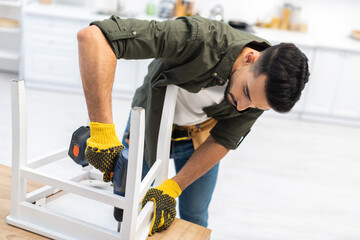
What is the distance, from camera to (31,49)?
4.16 meters

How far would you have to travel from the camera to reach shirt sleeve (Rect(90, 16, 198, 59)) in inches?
46.1

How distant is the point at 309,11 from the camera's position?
4586 millimetres

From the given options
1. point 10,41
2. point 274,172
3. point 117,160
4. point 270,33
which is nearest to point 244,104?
point 117,160

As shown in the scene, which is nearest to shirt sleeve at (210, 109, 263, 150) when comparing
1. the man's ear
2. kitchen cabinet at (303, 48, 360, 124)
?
the man's ear

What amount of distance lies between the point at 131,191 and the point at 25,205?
1.13ft

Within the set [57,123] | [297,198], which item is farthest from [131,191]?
[57,123]

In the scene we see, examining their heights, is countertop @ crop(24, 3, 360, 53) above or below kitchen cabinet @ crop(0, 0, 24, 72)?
above

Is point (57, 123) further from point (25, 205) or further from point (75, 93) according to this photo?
point (25, 205)

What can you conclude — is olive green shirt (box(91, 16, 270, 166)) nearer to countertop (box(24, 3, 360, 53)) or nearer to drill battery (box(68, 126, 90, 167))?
drill battery (box(68, 126, 90, 167))

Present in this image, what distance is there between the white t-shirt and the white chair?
185mm

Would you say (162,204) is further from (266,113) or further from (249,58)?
(266,113)

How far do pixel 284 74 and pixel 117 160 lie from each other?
49 cm

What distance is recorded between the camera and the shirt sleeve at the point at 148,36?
1.17 meters

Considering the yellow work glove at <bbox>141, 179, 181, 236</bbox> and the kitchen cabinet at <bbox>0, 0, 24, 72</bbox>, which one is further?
the kitchen cabinet at <bbox>0, 0, 24, 72</bbox>
